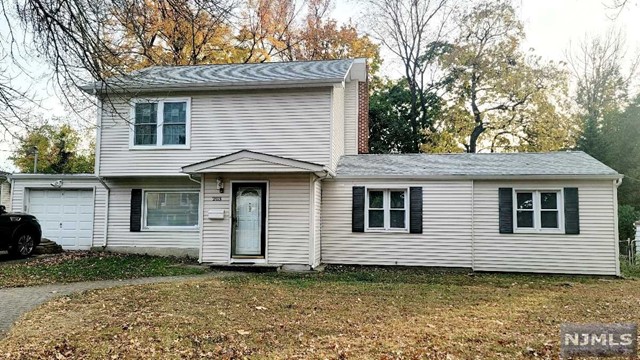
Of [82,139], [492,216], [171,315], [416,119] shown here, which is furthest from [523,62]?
[82,139]

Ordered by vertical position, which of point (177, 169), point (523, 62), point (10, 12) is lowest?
point (177, 169)

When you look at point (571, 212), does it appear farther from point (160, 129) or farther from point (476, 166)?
point (160, 129)

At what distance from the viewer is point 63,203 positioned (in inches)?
600

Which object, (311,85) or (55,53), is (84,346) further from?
(311,85)

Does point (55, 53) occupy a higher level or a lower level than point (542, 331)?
higher

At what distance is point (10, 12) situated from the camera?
21.2 feet

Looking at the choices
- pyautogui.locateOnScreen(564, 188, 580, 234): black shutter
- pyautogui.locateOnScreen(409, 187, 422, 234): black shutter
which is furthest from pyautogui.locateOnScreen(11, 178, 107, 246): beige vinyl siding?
pyautogui.locateOnScreen(564, 188, 580, 234): black shutter

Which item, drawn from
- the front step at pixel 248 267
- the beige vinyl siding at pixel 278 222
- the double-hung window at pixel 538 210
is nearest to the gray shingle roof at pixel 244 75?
the beige vinyl siding at pixel 278 222

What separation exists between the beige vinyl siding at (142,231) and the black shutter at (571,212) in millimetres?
10302

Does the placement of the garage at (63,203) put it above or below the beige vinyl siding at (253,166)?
below

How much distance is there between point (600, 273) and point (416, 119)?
54.7 ft

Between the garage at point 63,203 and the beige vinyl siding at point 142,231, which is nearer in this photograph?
the beige vinyl siding at point 142,231

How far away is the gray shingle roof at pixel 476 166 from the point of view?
1241 cm

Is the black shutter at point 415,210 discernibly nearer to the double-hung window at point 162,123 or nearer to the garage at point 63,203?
the double-hung window at point 162,123
